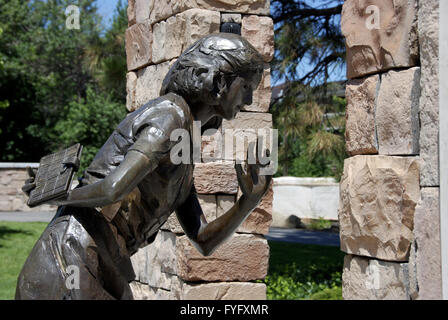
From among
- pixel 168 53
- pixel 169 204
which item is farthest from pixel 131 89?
pixel 169 204

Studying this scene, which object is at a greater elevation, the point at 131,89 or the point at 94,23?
the point at 94,23

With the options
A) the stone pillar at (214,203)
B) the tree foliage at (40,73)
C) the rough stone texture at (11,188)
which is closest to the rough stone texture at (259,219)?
the stone pillar at (214,203)

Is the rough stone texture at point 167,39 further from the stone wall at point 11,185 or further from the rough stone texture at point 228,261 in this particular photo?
the stone wall at point 11,185

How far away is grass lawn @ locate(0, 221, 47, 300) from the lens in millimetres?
7008

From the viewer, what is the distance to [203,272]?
4.54 m

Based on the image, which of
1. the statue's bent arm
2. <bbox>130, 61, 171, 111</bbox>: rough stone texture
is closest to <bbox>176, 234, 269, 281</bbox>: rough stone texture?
<bbox>130, 61, 171, 111</bbox>: rough stone texture

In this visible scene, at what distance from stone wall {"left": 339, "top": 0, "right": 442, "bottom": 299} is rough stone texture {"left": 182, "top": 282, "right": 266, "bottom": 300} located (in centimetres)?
161

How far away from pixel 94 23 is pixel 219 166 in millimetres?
17355

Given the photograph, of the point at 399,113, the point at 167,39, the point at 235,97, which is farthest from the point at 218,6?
the point at 235,97

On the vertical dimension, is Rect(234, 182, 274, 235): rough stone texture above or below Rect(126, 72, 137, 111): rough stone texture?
below

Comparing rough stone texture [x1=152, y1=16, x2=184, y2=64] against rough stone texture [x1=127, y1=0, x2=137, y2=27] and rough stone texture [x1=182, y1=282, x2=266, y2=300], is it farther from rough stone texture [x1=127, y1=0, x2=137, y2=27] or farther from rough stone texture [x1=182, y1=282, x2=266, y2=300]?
rough stone texture [x1=182, y1=282, x2=266, y2=300]

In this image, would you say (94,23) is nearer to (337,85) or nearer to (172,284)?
(337,85)

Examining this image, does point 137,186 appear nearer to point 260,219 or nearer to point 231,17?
point 260,219

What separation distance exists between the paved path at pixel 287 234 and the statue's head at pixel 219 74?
29.7ft
